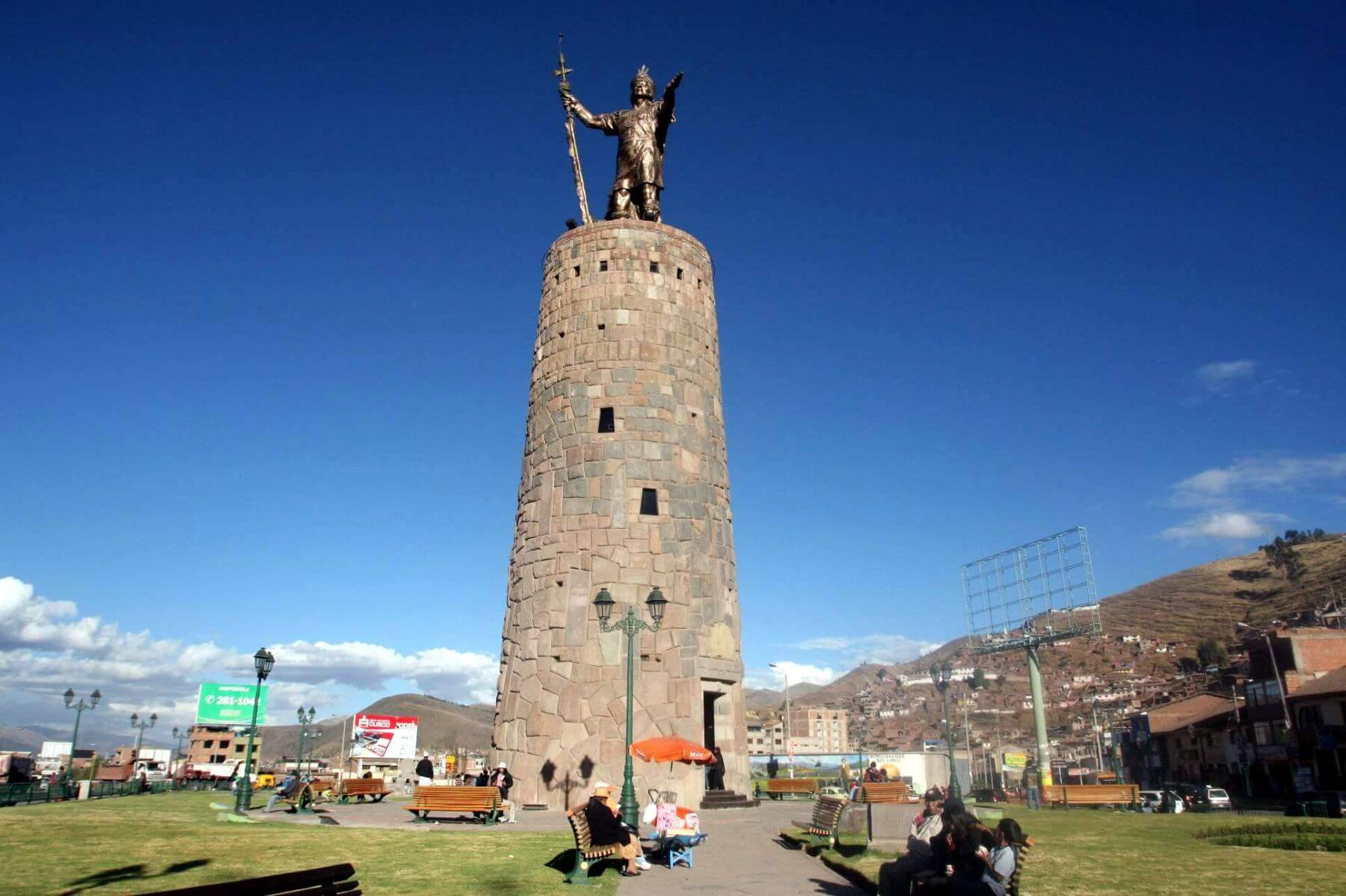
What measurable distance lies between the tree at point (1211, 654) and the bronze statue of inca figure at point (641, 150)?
372ft

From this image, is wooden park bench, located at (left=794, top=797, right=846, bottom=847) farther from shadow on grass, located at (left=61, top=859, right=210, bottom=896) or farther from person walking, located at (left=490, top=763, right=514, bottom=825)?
shadow on grass, located at (left=61, top=859, right=210, bottom=896)

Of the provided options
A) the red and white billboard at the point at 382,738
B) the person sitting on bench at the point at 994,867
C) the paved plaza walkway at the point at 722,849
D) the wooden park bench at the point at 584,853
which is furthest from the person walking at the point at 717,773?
the red and white billboard at the point at 382,738

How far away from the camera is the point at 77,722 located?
142ft

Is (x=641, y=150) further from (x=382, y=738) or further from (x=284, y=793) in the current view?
(x=382, y=738)

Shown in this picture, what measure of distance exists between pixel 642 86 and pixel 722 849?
22.0 m

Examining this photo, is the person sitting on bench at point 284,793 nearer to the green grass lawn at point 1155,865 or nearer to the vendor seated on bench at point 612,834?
the vendor seated on bench at point 612,834

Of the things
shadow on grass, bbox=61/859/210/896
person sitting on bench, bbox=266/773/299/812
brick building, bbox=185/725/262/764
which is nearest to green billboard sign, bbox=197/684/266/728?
brick building, bbox=185/725/262/764

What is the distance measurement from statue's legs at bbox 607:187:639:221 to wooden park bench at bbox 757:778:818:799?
18439mm

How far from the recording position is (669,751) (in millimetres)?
17859

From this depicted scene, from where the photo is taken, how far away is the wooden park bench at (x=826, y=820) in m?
14.0

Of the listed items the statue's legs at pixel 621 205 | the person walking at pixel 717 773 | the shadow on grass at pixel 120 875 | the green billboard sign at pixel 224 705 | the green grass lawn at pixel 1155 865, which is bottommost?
the green grass lawn at pixel 1155 865

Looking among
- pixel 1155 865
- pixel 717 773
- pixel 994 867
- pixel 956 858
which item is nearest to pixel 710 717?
pixel 717 773

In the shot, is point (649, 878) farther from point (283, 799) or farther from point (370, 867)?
point (283, 799)

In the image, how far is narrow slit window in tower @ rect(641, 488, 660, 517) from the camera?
896 inches
